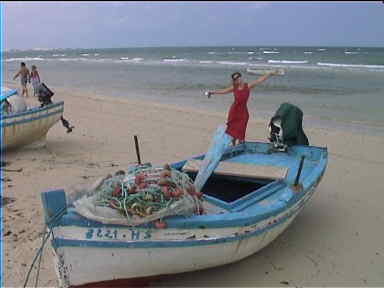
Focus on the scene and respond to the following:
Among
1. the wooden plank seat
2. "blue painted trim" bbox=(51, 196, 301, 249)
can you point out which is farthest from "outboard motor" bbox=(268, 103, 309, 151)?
"blue painted trim" bbox=(51, 196, 301, 249)

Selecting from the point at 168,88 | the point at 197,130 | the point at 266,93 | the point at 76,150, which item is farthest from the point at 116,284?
the point at 168,88

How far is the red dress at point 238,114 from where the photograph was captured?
7570 mm

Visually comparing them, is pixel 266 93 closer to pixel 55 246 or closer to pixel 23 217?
pixel 23 217

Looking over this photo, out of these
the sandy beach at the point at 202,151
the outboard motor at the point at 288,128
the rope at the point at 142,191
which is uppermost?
the outboard motor at the point at 288,128

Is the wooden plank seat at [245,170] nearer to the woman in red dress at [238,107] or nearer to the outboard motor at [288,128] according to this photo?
the outboard motor at [288,128]

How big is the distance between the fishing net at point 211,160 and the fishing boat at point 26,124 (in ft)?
15.6

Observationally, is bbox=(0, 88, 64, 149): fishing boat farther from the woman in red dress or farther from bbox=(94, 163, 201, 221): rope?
bbox=(94, 163, 201, 221): rope

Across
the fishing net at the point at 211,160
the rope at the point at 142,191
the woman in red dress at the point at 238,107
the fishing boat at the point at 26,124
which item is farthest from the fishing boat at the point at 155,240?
the fishing boat at the point at 26,124

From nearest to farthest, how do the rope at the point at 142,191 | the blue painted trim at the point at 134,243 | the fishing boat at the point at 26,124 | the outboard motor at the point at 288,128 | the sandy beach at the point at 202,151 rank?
the blue painted trim at the point at 134,243, the rope at the point at 142,191, the sandy beach at the point at 202,151, the outboard motor at the point at 288,128, the fishing boat at the point at 26,124

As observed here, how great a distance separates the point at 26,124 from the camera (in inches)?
354

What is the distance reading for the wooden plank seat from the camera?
18.3ft

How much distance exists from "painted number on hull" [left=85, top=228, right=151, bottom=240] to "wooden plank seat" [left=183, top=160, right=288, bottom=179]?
6.08 ft

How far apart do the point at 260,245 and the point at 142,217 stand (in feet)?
5.00

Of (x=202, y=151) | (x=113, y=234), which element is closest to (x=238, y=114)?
(x=202, y=151)
